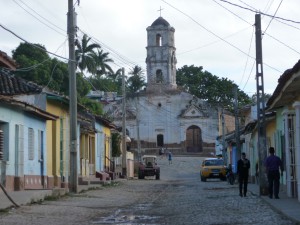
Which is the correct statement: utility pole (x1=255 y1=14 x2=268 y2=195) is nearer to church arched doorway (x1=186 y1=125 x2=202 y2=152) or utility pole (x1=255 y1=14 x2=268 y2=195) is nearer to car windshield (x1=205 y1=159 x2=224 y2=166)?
car windshield (x1=205 y1=159 x2=224 y2=166)

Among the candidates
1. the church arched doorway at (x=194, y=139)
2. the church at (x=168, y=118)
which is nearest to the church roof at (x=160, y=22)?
the church at (x=168, y=118)

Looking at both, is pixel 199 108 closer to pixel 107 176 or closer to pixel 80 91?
pixel 80 91

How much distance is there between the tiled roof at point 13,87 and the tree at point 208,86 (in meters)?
65.2

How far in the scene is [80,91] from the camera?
211 ft

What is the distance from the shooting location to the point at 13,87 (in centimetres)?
2512

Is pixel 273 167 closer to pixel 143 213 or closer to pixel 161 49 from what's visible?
pixel 143 213

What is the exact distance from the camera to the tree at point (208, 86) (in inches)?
3629

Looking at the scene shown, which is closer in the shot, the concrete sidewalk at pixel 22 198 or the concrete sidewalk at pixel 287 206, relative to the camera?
the concrete sidewalk at pixel 287 206

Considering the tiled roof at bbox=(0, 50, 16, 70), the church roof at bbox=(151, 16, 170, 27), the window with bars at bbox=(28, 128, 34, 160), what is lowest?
the window with bars at bbox=(28, 128, 34, 160)

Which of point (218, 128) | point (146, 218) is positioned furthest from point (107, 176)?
point (218, 128)

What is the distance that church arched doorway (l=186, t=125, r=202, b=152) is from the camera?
89.1 meters

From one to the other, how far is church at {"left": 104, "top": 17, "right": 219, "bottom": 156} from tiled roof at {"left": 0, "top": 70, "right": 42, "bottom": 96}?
60812 millimetres

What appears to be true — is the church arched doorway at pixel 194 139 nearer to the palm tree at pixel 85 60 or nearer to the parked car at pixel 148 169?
the palm tree at pixel 85 60

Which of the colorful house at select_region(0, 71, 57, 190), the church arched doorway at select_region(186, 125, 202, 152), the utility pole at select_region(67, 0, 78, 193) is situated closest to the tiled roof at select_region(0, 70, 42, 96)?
the colorful house at select_region(0, 71, 57, 190)
